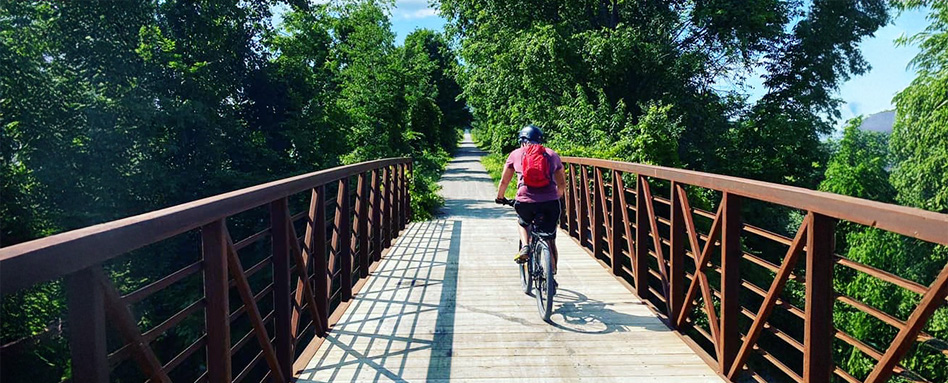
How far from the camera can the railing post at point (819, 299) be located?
2.54 m

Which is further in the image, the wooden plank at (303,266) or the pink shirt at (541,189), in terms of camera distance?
the pink shirt at (541,189)

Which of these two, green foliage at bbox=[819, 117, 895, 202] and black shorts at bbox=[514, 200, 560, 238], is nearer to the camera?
black shorts at bbox=[514, 200, 560, 238]

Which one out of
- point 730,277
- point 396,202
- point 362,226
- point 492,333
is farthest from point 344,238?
point 396,202

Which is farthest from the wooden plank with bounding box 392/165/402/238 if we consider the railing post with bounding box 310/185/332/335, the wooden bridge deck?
the railing post with bounding box 310/185/332/335

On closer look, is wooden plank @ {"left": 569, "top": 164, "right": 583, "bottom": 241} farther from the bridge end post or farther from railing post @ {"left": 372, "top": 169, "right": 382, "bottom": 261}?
the bridge end post

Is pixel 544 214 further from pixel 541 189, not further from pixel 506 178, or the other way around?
pixel 506 178

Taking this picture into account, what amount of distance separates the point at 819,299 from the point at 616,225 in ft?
11.8

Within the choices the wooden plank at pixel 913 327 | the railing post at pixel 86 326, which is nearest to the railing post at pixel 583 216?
the wooden plank at pixel 913 327

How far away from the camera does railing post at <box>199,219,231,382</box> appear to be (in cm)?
254

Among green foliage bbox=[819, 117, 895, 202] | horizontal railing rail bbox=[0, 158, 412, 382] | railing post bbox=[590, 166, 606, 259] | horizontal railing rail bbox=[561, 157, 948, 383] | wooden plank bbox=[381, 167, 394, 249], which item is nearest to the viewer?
horizontal railing rail bbox=[0, 158, 412, 382]

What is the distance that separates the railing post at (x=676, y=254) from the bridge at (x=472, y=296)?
0.04 feet

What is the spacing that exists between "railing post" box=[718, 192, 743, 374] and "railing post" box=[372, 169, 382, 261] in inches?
174

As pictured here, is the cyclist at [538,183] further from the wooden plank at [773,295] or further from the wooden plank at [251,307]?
the wooden plank at [251,307]

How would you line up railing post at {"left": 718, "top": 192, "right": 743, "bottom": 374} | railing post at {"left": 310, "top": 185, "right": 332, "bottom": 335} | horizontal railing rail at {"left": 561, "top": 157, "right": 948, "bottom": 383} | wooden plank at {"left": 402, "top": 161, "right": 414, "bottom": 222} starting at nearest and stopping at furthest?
horizontal railing rail at {"left": 561, "top": 157, "right": 948, "bottom": 383} < railing post at {"left": 718, "top": 192, "right": 743, "bottom": 374} < railing post at {"left": 310, "top": 185, "right": 332, "bottom": 335} < wooden plank at {"left": 402, "top": 161, "right": 414, "bottom": 222}
